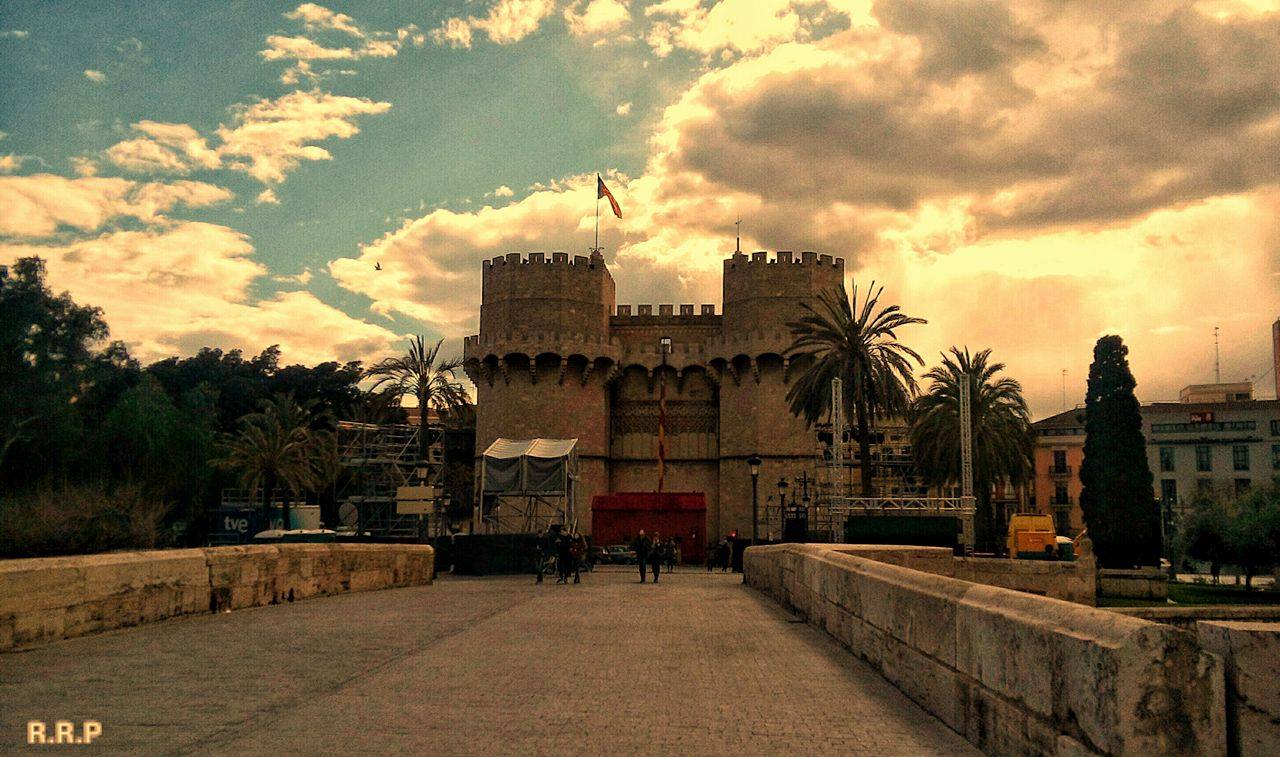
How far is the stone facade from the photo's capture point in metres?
51.0

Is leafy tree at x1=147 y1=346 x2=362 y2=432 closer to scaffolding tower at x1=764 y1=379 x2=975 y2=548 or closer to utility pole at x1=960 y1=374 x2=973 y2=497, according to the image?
scaffolding tower at x1=764 y1=379 x2=975 y2=548

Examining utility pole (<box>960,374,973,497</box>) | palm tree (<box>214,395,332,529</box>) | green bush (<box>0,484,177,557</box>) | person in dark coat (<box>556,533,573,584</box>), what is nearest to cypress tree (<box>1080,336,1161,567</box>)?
utility pole (<box>960,374,973,497</box>)

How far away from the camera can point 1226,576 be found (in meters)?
69.9

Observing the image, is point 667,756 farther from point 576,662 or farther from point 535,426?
point 535,426

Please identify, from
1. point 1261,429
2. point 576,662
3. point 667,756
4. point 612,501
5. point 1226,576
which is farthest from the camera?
point 1261,429

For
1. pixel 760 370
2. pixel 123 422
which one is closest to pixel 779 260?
pixel 760 370

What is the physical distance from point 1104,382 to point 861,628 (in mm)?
40964

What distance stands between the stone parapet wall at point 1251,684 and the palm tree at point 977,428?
41256 millimetres

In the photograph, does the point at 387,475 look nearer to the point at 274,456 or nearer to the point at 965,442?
the point at 274,456

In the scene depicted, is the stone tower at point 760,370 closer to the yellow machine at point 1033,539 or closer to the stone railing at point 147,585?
the yellow machine at point 1033,539

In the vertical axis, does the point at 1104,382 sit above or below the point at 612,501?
above

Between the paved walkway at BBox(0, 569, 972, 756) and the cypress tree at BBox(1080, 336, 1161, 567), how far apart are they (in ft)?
121

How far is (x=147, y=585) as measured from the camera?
1121 centimetres

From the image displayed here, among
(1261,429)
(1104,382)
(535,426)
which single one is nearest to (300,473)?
(535,426)
